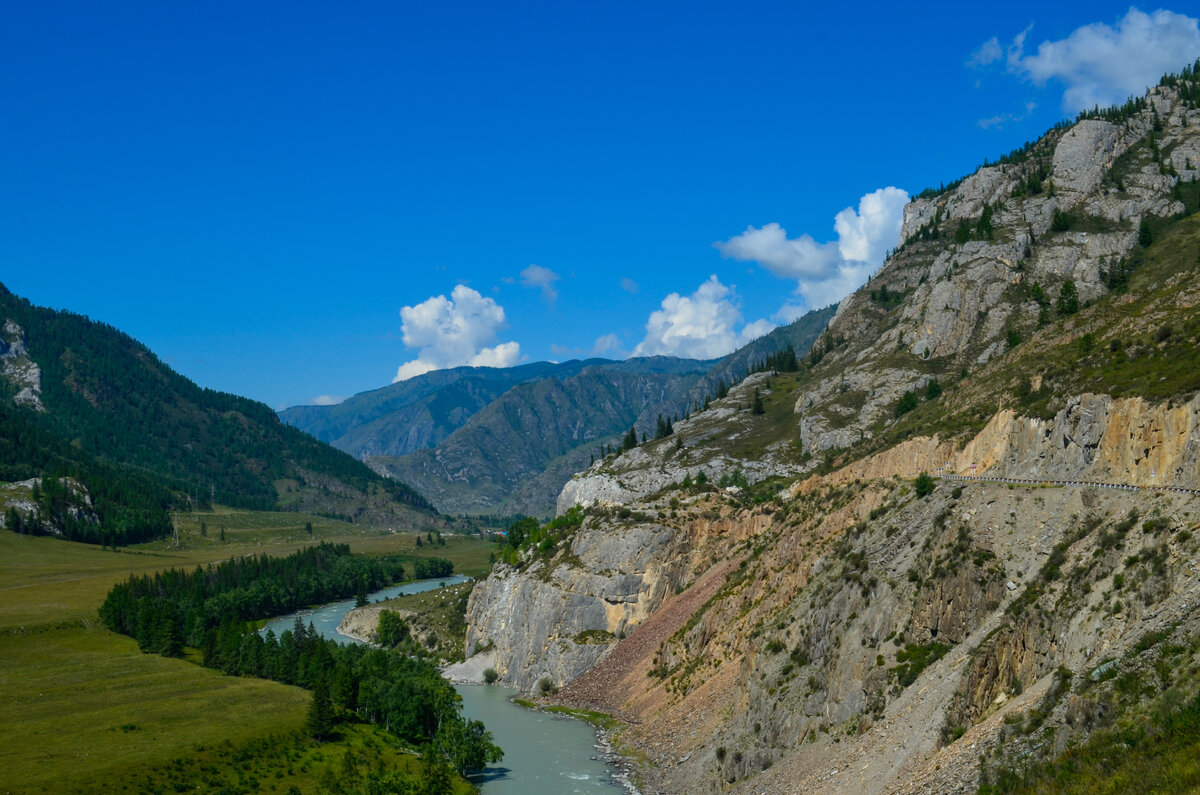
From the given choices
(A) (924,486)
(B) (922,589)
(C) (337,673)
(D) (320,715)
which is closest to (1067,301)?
(A) (924,486)

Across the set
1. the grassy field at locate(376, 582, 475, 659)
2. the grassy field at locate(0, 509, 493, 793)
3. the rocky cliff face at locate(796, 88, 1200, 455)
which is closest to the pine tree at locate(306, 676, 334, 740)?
the grassy field at locate(0, 509, 493, 793)

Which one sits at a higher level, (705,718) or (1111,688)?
(1111,688)

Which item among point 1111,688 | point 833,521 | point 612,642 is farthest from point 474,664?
point 1111,688

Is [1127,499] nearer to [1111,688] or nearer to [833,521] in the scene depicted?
[1111,688]

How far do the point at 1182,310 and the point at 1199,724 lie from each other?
57836mm

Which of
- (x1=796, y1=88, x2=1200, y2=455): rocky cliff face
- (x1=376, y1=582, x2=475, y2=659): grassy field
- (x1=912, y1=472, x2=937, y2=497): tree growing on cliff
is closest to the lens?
(x1=912, y1=472, x2=937, y2=497): tree growing on cliff

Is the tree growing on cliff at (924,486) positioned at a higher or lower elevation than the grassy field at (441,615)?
higher

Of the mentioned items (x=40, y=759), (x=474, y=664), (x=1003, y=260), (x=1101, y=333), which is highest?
(x=1003, y=260)

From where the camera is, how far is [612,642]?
121312mm

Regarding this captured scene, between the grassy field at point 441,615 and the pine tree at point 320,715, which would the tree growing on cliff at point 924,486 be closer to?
the pine tree at point 320,715

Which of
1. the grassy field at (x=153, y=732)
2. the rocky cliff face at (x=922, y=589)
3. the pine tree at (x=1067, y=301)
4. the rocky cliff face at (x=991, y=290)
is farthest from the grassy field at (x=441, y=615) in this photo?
the pine tree at (x=1067, y=301)

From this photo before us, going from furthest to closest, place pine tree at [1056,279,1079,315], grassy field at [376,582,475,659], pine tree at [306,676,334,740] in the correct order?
→ grassy field at [376,582,475,659] → pine tree at [1056,279,1079,315] → pine tree at [306,676,334,740]

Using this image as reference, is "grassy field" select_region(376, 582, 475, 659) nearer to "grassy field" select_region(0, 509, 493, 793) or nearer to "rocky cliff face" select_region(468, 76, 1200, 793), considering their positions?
"rocky cliff face" select_region(468, 76, 1200, 793)

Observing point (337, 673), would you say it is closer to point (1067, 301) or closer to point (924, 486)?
point (924, 486)
